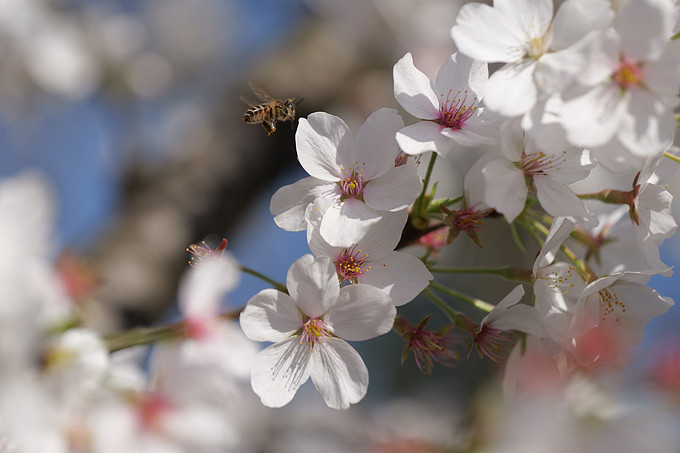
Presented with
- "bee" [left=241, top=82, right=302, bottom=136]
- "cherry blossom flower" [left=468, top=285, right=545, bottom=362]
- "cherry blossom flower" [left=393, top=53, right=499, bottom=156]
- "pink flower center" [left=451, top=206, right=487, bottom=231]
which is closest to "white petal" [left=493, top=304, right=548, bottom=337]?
"cherry blossom flower" [left=468, top=285, right=545, bottom=362]

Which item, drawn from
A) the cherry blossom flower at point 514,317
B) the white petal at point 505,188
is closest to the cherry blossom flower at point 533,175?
the white petal at point 505,188

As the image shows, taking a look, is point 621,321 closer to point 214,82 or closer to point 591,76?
point 591,76

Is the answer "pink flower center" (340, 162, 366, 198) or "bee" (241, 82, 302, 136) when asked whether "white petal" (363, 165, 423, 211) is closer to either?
"pink flower center" (340, 162, 366, 198)

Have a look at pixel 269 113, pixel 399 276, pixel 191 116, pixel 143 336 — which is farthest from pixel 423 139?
pixel 191 116

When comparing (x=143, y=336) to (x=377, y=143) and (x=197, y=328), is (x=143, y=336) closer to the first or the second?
(x=197, y=328)

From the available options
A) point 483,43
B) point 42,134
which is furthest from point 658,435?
point 42,134

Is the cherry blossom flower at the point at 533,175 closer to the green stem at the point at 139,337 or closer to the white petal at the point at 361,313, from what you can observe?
the white petal at the point at 361,313
